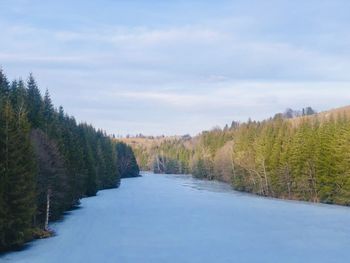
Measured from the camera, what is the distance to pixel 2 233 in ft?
112

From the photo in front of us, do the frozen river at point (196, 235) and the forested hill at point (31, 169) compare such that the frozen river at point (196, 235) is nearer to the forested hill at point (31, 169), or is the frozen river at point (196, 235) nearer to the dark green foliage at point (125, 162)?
the forested hill at point (31, 169)

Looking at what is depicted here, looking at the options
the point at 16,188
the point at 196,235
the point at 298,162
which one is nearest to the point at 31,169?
the point at 16,188

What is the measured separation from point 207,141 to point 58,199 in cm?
13313

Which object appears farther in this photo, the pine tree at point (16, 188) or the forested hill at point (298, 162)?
the forested hill at point (298, 162)

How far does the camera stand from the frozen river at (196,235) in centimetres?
3472

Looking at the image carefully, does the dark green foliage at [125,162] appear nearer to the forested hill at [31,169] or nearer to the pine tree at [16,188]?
the forested hill at [31,169]

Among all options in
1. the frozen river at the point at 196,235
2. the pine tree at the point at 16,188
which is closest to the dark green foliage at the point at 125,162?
the frozen river at the point at 196,235

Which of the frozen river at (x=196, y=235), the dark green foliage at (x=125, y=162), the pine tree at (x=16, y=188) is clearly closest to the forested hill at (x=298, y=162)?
the frozen river at (x=196, y=235)

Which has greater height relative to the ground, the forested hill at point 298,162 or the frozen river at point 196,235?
the forested hill at point 298,162

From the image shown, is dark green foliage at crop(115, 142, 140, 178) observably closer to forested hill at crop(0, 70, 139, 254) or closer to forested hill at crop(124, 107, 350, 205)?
forested hill at crop(124, 107, 350, 205)

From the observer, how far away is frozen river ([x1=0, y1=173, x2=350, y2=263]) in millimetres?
34719

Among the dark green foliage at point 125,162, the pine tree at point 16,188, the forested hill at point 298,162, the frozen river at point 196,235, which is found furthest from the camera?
the dark green foliage at point 125,162

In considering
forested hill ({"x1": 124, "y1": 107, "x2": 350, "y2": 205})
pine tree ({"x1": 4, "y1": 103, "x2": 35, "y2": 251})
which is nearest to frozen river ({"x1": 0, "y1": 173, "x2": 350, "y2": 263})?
pine tree ({"x1": 4, "y1": 103, "x2": 35, "y2": 251})

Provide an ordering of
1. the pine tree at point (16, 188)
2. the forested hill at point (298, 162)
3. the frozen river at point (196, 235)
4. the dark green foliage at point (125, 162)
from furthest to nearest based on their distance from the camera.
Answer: the dark green foliage at point (125, 162) → the forested hill at point (298, 162) → the pine tree at point (16, 188) → the frozen river at point (196, 235)
